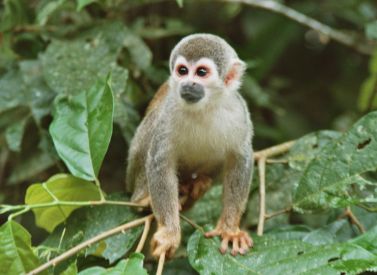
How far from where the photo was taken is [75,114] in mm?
3121

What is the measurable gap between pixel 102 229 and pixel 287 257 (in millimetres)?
1037

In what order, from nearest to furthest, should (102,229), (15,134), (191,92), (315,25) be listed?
1. (102,229)
2. (191,92)
3. (15,134)
4. (315,25)

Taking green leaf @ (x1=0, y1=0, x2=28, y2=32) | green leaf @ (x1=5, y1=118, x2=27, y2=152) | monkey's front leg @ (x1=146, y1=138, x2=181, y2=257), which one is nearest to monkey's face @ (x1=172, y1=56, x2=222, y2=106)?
monkey's front leg @ (x1=146, y1=138, x2=181, y2=257)

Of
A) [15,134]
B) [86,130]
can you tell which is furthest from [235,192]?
[15,134]

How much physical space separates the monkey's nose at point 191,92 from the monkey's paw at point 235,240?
74cm

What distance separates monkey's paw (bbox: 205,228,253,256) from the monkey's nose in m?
0.74

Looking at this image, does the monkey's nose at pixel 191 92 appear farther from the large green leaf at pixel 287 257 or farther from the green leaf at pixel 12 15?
the green leaf at pixel 12 15

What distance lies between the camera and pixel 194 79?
340cm

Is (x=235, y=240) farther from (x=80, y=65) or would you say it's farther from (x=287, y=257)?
(x=80, y=65)

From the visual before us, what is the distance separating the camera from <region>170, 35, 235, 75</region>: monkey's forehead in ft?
11.0

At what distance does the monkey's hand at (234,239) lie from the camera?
289cm

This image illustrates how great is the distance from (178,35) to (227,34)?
1.51 metres

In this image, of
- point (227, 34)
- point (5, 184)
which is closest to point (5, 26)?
point (5, 184)

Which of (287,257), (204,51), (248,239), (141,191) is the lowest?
(141,191)
